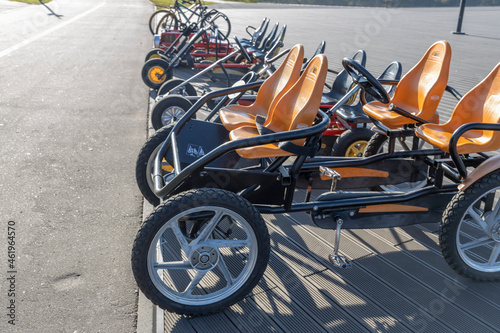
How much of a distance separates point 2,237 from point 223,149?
192 cm

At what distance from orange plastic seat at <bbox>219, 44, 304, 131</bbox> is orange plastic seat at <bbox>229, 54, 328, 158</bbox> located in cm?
17

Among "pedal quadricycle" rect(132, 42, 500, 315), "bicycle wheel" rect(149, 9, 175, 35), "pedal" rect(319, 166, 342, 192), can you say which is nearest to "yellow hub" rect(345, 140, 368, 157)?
"pedal quadricycle" rect(132, 42, 500, 315)

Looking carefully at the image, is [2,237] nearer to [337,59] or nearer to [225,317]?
[225,317]

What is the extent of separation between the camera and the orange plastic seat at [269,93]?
3.81 metres

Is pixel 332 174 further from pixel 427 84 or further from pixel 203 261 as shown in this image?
pixel 427 84

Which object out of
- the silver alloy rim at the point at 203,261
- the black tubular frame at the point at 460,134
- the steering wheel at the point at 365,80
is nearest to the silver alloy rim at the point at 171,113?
the steering wheel at the point at 365,80

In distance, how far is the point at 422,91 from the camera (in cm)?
417

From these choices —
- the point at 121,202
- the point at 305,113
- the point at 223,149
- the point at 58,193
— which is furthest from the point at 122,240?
the point at 305,113

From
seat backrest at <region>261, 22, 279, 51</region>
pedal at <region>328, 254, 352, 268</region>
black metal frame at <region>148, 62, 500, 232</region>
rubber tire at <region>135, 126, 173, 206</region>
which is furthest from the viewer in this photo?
seat backrest at <region>261, 22, 279, 51</region>

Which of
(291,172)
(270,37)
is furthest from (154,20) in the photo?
(291,172)

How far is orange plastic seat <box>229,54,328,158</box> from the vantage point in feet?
10.3

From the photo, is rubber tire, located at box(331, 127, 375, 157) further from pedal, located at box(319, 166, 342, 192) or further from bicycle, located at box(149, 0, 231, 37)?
bicycle, located at box(149, 0, 231, 37)

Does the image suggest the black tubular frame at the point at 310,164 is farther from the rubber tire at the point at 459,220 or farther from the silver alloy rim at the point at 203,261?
the silver alloy rim at the point at 203,261

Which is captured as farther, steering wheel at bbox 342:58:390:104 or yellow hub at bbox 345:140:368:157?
yellow hub at bbox 345:140:368:157
